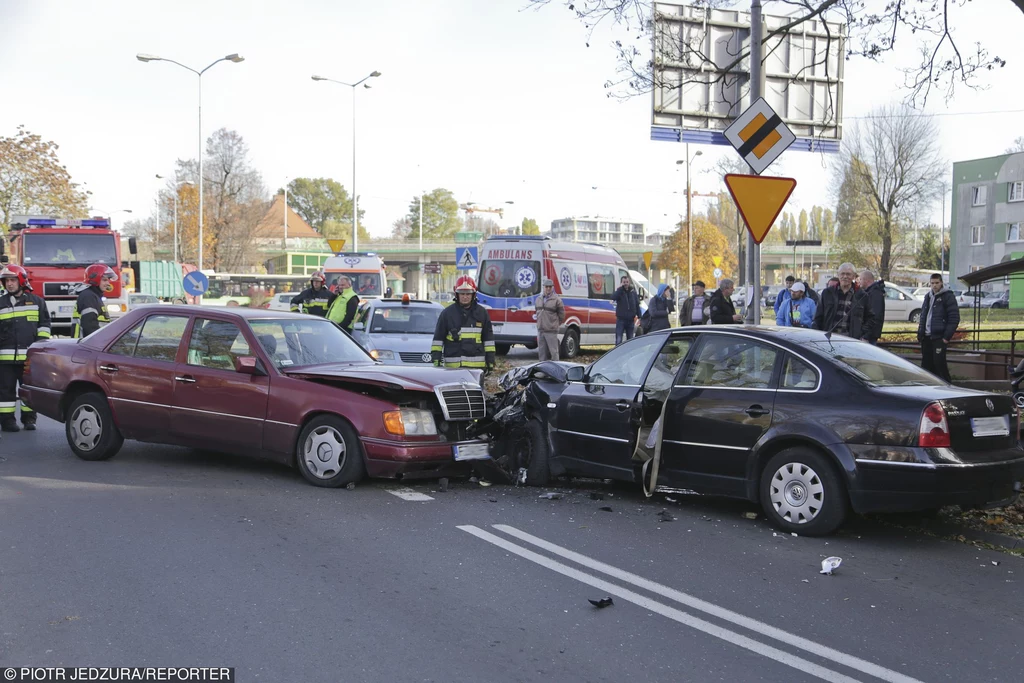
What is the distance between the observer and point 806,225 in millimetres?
176875

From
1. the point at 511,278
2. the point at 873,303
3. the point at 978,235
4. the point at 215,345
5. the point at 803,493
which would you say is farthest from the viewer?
the point at 978,235

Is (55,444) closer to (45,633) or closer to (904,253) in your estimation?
(45,633)

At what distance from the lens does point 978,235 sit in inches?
2534

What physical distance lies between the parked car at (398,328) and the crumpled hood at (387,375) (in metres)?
5.86

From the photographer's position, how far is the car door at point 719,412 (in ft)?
22.6

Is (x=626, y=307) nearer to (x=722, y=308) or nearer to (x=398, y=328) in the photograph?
(x=722, y=308)

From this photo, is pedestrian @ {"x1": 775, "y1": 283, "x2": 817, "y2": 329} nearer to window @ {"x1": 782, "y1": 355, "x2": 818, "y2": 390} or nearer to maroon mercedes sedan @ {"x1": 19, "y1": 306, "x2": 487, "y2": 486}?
maroon mercedes sedan @ {"x1": 19, "y1": 306, "x2": 487, "y2": 486}

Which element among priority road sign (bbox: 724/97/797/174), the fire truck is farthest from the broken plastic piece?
the fire truck

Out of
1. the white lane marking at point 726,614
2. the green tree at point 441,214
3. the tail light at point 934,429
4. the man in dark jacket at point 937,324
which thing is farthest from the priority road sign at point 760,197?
the green tree at point 441,214

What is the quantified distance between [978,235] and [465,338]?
62.5 metres

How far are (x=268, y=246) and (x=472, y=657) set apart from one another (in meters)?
79.4

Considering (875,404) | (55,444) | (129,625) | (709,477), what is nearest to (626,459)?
(709,477)

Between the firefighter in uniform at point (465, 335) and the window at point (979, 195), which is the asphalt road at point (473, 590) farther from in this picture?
the window at point (979, 195)

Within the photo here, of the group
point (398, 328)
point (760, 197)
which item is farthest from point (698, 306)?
point (760, 197)
